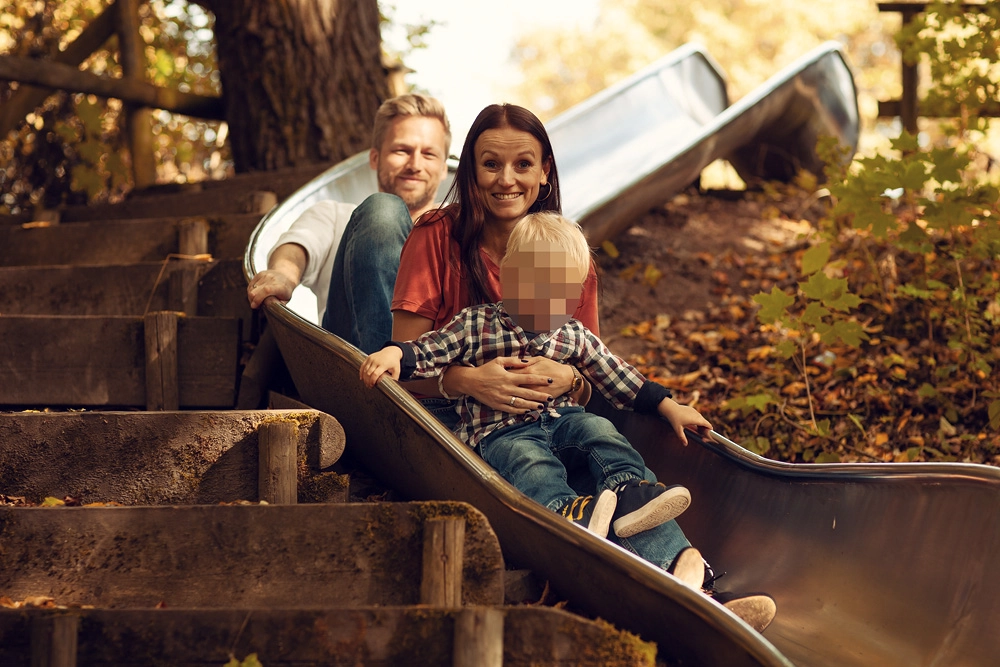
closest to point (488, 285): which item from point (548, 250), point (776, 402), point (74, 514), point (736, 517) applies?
point (548, 250)

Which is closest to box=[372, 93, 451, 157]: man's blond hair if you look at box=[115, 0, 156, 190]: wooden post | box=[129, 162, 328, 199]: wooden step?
box=[129, 162, 328, 199]: wooden step

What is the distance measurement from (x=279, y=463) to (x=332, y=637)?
0.65 meters

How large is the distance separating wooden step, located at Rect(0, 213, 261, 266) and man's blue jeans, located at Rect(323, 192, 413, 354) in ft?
3.57

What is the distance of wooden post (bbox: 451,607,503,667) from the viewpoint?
1.43m

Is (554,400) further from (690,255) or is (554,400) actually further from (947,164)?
(690,255)

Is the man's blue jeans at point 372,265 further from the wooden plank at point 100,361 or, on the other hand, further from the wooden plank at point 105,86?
the wooden plank at point 105,86

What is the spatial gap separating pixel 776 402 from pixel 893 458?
1.32 ft

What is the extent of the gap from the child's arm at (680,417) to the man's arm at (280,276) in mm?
1061

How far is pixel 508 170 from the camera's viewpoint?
7.56 feet

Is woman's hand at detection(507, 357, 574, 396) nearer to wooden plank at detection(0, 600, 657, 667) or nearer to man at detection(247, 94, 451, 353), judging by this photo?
man at detection(247, 94, 451, 353)

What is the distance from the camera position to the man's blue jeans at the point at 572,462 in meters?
1.92

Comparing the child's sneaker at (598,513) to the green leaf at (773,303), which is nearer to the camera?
the child's sneaker at (598,513)

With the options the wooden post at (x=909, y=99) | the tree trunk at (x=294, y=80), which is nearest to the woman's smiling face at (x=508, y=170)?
the tree trunk at (x=294, y=80)

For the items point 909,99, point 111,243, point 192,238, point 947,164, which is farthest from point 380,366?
point 909,99
